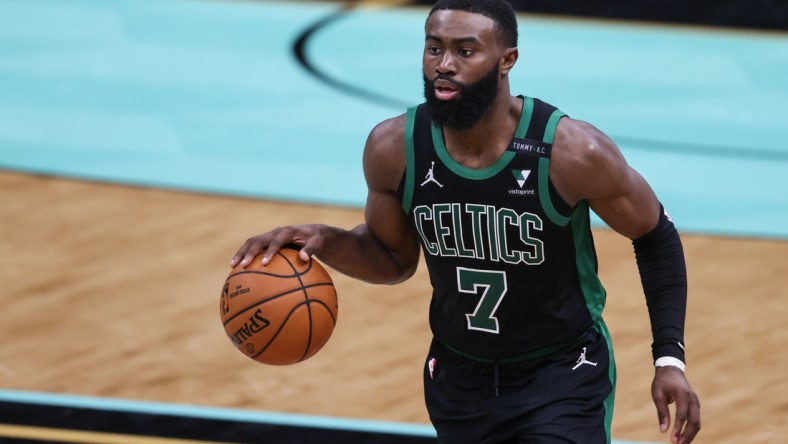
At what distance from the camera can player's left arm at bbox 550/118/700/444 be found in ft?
14.7

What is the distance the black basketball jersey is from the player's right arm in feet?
0.23

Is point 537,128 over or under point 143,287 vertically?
over

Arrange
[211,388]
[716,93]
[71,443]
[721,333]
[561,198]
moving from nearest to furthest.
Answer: [561,198]
[71,443]
[211,388]
[721,333]
[716,93]

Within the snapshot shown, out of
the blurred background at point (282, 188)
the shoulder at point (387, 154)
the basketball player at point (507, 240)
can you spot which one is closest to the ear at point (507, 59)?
the basketball player at point (507, 240)

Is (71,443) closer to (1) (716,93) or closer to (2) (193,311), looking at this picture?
(2) (193,311)

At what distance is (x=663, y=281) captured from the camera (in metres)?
4.71

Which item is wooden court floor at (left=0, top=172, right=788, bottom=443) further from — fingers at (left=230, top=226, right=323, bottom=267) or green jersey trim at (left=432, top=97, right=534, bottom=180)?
green jersey trim at (left=432, top=97, right=534, bottom=180)

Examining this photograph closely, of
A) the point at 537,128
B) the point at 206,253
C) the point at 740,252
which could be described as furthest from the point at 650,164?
the point at 537,128

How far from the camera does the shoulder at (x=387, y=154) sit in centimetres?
473

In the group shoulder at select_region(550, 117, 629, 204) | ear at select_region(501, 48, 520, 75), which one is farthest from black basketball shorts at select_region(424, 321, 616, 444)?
ear at select_region(501, 48, 520, 75)

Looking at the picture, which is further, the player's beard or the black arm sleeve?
the black arm sleeve

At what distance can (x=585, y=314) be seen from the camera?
477cm

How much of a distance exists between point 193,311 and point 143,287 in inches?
17.2

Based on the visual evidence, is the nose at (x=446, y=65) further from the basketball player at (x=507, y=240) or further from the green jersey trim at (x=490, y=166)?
the green jersey trim at (x=490, y=166)
